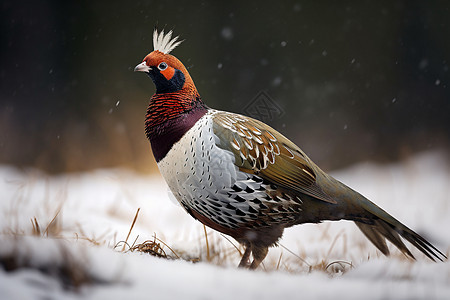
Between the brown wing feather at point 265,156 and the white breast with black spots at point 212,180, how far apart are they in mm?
29

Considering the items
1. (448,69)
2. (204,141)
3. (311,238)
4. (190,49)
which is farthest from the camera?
(190,49)

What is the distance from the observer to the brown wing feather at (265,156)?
1392 mm

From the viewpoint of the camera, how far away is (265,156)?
1.42 meters

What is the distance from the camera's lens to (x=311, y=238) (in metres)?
2.14

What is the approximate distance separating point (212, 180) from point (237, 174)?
0.08 meters

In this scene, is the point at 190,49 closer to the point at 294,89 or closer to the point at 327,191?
the point at 294,89

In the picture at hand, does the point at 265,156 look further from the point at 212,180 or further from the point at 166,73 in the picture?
the point at 166,73

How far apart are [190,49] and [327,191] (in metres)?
2.09

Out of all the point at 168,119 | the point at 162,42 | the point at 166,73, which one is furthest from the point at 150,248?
the point at 162,42

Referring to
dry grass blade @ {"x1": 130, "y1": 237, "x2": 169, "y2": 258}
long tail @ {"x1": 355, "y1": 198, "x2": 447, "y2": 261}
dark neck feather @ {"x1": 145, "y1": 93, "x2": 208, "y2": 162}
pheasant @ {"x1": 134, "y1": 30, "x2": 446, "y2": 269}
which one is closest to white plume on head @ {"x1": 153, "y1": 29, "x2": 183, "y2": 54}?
pheasant @ {"x1": 134, "y1": 30, "x2": 446, "y2": 269}

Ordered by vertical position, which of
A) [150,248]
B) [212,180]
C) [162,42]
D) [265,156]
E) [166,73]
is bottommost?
[150,248]

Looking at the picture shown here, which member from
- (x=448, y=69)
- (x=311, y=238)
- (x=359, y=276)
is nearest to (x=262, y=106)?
(x=311, y=238)

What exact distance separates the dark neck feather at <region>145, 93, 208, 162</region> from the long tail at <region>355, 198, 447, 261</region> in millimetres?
655

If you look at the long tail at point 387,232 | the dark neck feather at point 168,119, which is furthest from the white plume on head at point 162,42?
the long tail at point 387,232
